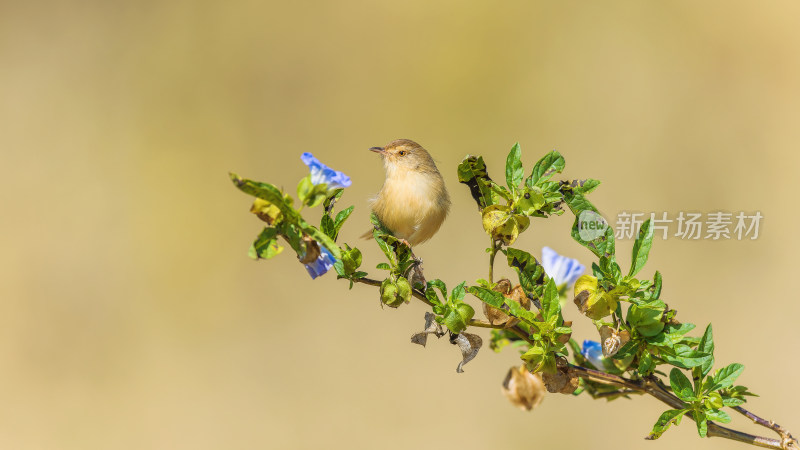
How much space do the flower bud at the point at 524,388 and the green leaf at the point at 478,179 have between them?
346mm

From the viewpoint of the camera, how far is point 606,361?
135cm

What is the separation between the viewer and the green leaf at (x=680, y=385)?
4.40 feet

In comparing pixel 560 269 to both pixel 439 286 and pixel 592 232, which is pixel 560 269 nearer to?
pixel 592 232

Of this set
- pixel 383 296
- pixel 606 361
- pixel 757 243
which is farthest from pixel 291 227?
pixel 757 243

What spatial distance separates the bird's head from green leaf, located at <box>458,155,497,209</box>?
4.05 ft

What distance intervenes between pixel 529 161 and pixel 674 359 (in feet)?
15.9

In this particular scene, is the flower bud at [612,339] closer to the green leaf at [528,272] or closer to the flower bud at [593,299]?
the flower bud at [593,299]

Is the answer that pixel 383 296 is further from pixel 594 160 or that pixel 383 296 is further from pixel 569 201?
pixel 594 160

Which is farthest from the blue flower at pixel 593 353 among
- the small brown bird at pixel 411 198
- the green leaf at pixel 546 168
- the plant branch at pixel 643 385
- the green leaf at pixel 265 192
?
the small brown bird at pixel 411 198

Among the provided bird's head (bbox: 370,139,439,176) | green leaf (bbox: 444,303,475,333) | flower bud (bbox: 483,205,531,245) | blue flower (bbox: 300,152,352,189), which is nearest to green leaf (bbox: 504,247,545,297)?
flower bud (bbox: 483,205,531,245)

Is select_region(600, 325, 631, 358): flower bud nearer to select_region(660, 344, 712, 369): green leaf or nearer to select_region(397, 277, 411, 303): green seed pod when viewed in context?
select_region(660, 344, 712, 369): green leaf

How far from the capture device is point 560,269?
1.30m

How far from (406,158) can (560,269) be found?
5.06 feet

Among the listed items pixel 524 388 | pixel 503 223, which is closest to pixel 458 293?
pixel 503 223
